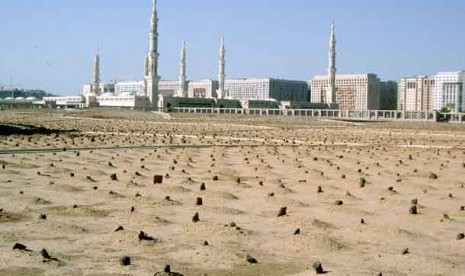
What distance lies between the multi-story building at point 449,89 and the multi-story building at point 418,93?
8.65 meters

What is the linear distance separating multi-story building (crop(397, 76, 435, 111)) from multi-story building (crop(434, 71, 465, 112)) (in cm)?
865

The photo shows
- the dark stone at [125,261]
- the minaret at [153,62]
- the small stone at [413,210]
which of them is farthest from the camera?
the minaret at [153,62]

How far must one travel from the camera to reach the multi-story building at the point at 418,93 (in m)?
188

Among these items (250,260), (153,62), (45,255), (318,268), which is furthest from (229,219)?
(153,62)

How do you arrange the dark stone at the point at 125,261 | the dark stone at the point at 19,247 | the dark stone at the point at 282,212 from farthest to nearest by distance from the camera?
the dark stone at the point at 282,212 → the dark stone at the point at 19,247 → the dark stone at the point at 125,261

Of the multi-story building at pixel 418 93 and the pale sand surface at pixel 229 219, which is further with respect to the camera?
the multi-story building at pixel 418 93

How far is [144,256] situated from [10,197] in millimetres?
3878

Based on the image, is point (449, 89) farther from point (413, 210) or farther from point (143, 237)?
point (143, 237)

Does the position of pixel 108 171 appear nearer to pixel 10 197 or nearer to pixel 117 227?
pixel 10 197

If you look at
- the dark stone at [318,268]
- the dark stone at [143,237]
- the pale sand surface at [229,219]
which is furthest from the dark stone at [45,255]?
the dark stone at [318,268]

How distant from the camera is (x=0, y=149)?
55.4 ft

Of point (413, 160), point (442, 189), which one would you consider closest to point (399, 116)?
point (413, 160)

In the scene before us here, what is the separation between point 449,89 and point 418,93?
3800 cm

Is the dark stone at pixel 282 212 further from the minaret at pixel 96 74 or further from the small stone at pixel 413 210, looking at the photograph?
the minaret at pixel 96 74
